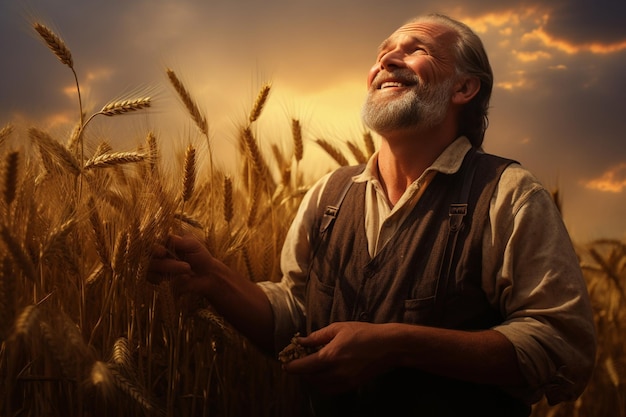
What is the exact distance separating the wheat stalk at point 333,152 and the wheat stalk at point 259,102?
1.70 ft

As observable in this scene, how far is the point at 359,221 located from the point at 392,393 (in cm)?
58

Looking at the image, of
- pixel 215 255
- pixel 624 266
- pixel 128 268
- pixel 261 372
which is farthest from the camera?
pixel 624 266

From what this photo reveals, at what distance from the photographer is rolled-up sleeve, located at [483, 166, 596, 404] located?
178 centimetres

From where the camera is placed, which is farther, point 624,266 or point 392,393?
point 624,266

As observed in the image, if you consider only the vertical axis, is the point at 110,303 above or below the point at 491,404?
above

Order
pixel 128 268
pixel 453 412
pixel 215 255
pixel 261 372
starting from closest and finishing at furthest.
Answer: pixel 128 268
pixel 453 412
pixel 215 255
pixel 261 372

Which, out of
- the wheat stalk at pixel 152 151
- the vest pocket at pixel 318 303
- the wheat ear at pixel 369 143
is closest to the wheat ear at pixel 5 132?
the wheat stalk at pixel 152 151

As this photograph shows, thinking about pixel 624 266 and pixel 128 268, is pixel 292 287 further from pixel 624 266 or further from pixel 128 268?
pixel 624 266

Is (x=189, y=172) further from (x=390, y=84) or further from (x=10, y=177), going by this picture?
(x=390, y=84)

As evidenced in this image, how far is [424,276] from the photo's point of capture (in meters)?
1.91

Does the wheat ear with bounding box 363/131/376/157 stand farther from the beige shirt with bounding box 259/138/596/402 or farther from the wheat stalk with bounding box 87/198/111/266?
the wheat stalk with bounding box 87/198/111/266

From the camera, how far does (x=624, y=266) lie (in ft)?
9.32

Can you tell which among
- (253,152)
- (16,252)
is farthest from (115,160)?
(253,152)

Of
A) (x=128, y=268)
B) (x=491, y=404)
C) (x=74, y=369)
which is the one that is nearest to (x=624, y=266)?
(x=491, y=404)
